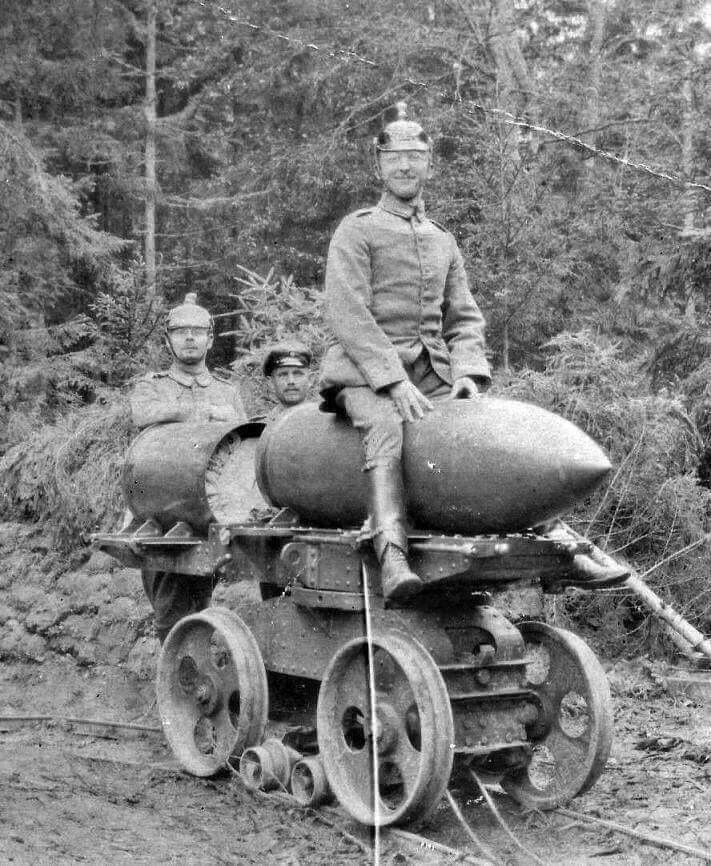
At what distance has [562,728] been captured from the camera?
570 cm

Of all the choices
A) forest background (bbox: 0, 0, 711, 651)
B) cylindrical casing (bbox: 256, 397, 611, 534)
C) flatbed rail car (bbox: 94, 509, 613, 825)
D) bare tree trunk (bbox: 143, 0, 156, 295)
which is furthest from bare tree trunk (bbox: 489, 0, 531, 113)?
cylindrical casing (bbox: 256, 397, 611, 534)

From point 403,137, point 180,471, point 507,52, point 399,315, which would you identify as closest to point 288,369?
point 180,471

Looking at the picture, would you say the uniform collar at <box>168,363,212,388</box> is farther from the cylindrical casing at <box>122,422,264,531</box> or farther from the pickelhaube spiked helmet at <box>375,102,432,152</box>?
the pickelhaube spiked helmet at <box>375,102,432,152</box>

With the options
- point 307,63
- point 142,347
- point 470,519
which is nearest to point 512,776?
point 470,519

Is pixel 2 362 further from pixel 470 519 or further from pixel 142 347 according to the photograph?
pixel 470 519

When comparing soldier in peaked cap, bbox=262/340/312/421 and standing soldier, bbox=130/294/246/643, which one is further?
soldier in peaked cap, bbox=262/340/312/421

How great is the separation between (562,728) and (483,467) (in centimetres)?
160

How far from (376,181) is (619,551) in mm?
9657

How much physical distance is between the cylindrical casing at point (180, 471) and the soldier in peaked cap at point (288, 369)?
2.82 ft

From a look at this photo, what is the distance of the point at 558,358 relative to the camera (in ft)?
31.0

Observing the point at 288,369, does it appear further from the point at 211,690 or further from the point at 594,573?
the point at 594,573

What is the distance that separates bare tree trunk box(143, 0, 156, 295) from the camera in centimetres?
1852

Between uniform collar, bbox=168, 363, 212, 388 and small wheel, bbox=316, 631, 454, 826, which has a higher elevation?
uniform collar, bbox=168, 363, 212, 388

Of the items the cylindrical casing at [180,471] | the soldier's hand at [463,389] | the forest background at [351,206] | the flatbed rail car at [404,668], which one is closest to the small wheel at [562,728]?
the flatbed rail car at [404,668]
